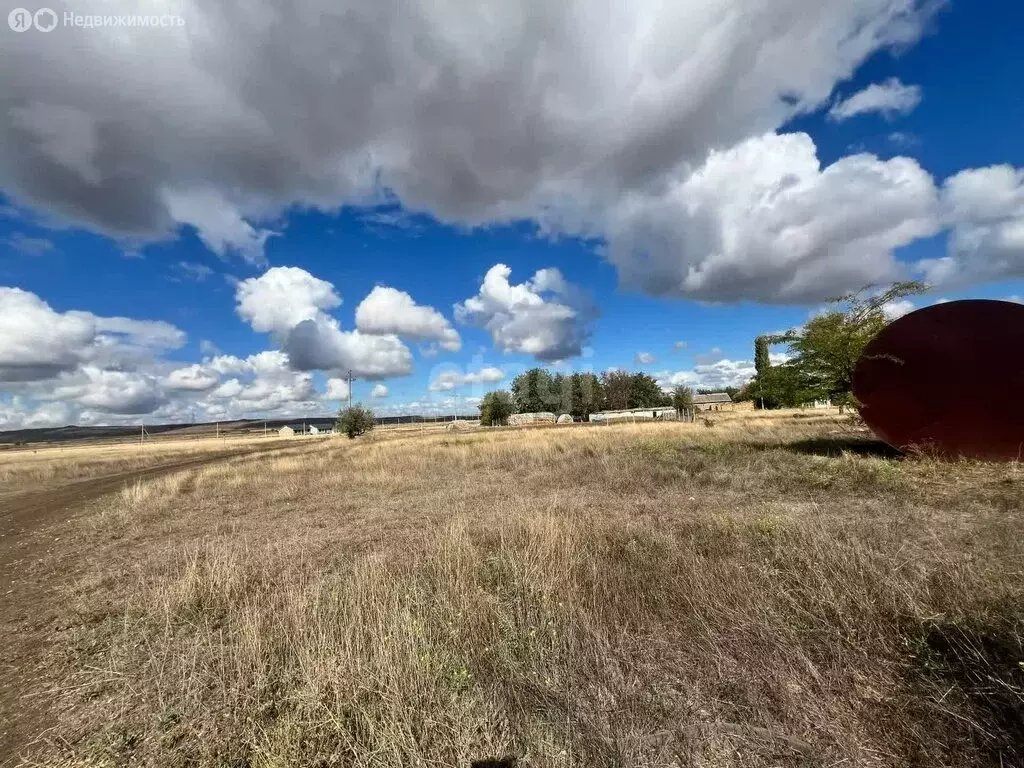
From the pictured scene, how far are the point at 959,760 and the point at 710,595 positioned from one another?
6.71 ft

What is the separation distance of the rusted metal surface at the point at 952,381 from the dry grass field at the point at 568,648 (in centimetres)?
431

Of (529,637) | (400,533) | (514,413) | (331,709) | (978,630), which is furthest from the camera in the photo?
(514,413)

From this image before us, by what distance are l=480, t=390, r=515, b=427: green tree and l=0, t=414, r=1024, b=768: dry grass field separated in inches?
3416

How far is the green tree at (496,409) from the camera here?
95.2m

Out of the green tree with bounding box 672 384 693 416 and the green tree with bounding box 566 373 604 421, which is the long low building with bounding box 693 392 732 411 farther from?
the green tree with bounding box 672 384 693 416

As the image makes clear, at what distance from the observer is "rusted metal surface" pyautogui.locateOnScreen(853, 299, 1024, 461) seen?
37.1 feet

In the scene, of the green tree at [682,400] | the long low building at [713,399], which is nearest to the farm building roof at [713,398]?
the long low building at [713,399]

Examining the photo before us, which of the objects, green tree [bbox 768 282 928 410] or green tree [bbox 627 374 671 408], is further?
green tree [bbox 627 374 671 408]

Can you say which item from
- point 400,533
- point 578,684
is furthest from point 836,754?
point 400,533

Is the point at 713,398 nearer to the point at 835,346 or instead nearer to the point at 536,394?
the point at 536,394

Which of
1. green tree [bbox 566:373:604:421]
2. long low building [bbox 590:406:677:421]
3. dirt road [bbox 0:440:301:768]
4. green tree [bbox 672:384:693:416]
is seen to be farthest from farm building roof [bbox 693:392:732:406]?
dirt road [bbox 0:440:301:768]

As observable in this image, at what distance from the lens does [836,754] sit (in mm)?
2695

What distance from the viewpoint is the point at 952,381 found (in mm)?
11844

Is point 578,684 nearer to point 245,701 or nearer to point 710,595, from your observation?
point 710,595
